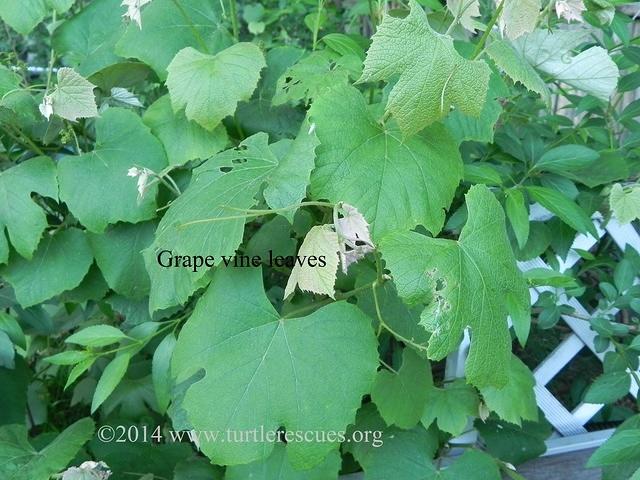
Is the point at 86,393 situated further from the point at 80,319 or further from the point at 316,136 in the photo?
the point at 316,136

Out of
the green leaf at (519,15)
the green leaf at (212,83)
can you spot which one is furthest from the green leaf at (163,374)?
the green leaf at (519,15)

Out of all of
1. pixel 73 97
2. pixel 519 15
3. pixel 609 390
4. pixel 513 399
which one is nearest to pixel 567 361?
pixel 609 390

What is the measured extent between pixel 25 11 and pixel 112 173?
360mm

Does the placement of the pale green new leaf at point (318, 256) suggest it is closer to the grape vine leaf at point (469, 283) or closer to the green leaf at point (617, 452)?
the grape vine leaf at point (469, 283)

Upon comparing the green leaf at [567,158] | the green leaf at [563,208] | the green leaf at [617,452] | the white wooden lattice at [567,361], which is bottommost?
the white wooden lattice at [567,361]

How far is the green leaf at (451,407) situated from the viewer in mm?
1335

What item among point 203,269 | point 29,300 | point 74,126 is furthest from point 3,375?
point 203,269

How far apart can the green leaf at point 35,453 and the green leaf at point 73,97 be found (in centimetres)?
60

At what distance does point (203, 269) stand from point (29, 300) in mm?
432

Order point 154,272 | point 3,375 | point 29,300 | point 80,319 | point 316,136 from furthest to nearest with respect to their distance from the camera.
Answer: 1. point 80,319
2. point 3,375
3. point 29,300
4. point 154,272
5. point 316,136

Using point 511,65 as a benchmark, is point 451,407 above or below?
below

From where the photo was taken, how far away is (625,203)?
126cm

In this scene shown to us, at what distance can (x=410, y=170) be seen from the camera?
1013 mm

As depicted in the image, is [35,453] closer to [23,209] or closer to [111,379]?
[111,379]
